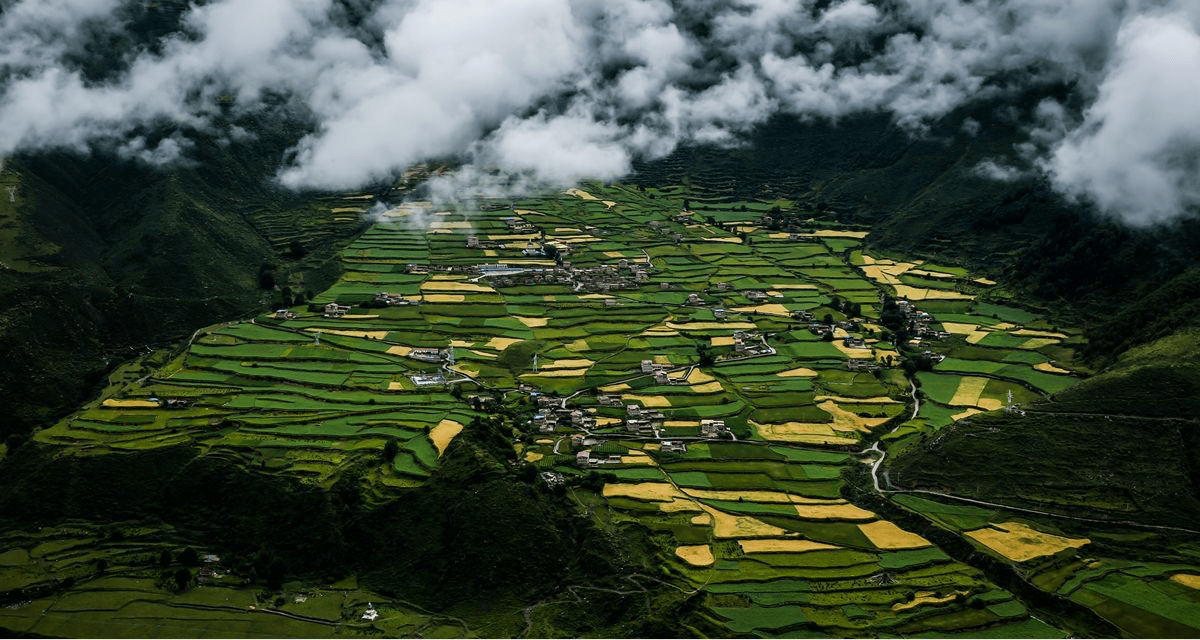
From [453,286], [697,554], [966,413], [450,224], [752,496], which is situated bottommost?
[697,554]

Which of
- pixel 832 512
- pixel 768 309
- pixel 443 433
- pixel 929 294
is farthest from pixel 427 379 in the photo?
pixel 929 294

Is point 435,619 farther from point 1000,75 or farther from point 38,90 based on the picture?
point 1000,75

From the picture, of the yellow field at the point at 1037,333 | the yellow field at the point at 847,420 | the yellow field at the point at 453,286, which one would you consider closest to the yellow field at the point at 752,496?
the yellow field at the point at 847,420

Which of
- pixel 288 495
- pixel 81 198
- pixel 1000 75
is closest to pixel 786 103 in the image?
pixel 1000 75

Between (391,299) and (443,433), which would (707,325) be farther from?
(443,433)

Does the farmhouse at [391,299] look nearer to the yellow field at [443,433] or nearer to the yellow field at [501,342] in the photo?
the yellow field at [501,342]

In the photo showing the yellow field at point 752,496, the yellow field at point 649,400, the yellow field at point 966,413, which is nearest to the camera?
the yellow field at point 752,496
